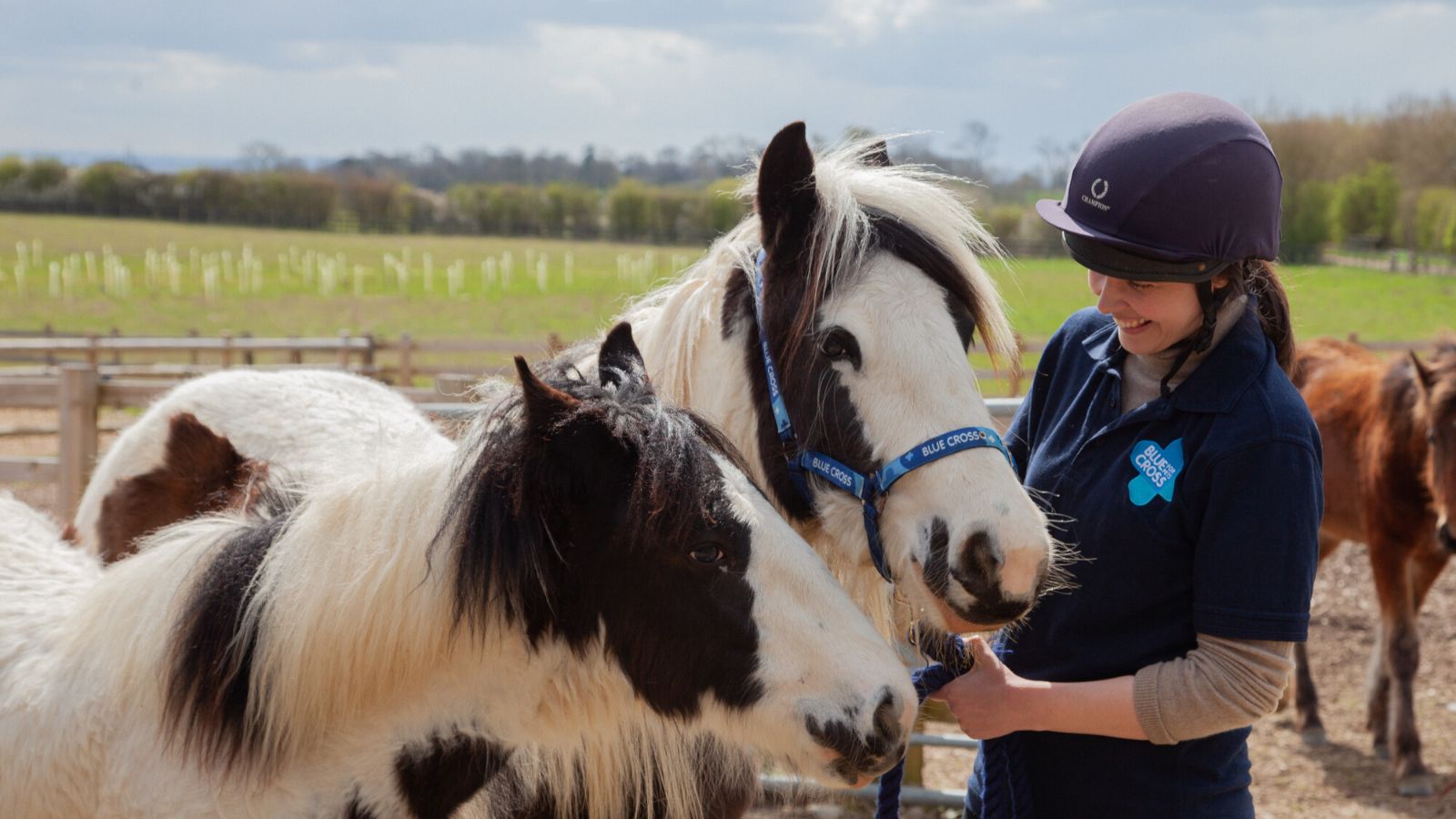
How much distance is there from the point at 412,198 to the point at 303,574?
87841 mm

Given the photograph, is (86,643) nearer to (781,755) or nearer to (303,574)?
(303,574)

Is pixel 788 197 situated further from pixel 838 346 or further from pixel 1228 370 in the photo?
pixel 1228 370

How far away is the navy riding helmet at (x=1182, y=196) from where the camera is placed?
171 centimetres

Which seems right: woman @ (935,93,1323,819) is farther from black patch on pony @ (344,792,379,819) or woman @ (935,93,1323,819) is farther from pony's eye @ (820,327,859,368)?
black patch on pony @ (344,792,379,819)

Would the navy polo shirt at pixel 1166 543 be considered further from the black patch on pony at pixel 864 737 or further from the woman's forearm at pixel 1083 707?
the black patch on pony at pixel 864 737

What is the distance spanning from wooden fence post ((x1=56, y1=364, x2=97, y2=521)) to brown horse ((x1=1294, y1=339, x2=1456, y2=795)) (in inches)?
296

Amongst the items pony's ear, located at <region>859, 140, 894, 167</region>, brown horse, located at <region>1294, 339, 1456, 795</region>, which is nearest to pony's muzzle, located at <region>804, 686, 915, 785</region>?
pony's ear, located at <region>859, 140, 894, 167</region>

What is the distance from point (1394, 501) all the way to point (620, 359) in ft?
19.1

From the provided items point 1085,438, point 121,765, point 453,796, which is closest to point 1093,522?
point 1085,438

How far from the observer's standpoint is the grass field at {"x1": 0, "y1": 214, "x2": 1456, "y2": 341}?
34469 millimetres

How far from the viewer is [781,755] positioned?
1.69m

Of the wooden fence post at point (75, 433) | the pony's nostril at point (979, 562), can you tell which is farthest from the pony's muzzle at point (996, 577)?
the wooden fence post at point (75, 433)

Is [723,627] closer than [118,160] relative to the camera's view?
Yes

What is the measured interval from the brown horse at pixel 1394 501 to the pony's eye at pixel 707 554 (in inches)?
203
